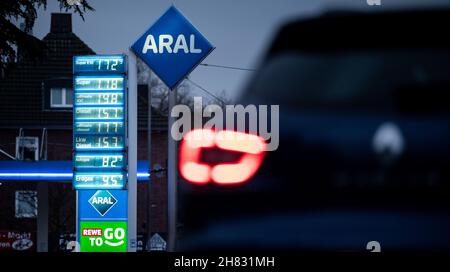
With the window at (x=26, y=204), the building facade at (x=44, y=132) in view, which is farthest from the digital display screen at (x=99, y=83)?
the building facade at (x=44, y=132)

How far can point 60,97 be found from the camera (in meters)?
55.0

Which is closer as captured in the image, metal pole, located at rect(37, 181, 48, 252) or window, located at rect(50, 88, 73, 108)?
metal pole, located at rect(37, 181, 48, 252)

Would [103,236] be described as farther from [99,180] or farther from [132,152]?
[132,152]

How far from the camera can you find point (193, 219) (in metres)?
4.13

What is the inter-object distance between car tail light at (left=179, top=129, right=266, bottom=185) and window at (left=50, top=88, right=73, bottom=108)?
5101 cm

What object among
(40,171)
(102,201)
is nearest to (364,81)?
(102,201)

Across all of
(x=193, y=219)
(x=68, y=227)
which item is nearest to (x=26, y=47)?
(x=193, y=219)

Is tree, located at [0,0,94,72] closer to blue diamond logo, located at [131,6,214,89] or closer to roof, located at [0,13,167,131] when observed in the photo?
blue diamond logo, located at [131,6,214,89]

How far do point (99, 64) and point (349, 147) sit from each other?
54.1 feet

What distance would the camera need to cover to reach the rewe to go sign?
21.5 m

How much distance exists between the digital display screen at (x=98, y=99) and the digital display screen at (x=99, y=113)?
15 cm

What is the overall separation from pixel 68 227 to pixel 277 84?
1921 inches

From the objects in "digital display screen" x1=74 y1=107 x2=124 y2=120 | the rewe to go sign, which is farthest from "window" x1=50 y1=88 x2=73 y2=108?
"digital display screen" x1=74 y1=107 x2=124 y2=120

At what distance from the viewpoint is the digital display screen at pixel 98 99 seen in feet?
66.5
